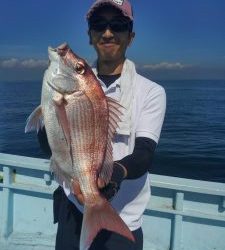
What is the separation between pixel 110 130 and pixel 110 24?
75 centimetres

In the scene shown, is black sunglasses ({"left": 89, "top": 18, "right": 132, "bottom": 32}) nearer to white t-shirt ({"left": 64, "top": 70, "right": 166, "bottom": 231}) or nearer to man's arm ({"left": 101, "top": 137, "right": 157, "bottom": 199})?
white t-shirt ({"left": 64, "top": 70, "right": 166, "bottom": 231})

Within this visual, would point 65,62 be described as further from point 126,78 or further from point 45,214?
point 45,214

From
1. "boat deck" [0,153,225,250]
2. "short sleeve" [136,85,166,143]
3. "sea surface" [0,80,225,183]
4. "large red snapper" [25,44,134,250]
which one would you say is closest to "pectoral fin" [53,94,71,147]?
"large red snapper" [25,44,134,250]

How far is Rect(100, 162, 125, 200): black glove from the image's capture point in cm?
241

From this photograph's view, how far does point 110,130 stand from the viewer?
241 cm

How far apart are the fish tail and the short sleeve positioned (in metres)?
0.53

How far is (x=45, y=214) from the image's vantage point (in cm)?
449

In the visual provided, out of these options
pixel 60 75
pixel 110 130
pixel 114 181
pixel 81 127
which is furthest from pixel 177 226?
pixel 60 75

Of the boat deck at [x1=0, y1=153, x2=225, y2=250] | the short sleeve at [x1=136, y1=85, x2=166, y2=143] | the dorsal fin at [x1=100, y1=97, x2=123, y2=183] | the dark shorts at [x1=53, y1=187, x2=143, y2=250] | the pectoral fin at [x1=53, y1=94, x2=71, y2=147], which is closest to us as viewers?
the pectoral fin at [x1=53, y1=94, x2=71, y2=147]

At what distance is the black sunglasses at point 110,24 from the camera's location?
2695 millimetres

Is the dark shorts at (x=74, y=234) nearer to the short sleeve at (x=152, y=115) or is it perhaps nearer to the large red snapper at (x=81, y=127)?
the large red snapper at (x=81, y=127)

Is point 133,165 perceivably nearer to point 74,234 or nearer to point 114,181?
point 114,181

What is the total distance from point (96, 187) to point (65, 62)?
0.75 meters

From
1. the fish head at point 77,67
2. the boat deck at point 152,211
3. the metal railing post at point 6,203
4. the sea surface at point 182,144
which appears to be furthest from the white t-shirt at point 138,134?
the sea surface at point 182,144
